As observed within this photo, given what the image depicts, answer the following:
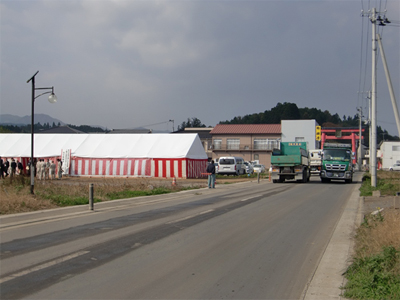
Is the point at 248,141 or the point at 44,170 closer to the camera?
the point at 44,170

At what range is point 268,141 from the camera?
7738 cm

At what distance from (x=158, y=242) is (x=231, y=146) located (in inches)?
2794

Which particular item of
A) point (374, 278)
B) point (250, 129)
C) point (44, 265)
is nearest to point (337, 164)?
point (374, 278)

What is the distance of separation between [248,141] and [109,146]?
42.5 metres

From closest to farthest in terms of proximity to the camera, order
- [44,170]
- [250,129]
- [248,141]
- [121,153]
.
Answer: [44,170] < [121,153] < [248,141] < [250,129]

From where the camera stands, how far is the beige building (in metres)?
77.1

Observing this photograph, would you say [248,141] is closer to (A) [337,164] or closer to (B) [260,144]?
(B) [260,144]

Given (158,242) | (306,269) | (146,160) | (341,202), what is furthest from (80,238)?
(146,160)

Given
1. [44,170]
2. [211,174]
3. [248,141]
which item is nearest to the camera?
[211,174]

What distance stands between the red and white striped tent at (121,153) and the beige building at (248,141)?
37.8 m

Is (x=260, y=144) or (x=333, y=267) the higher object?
(x=260, y=144)

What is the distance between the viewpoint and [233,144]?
79.3 m

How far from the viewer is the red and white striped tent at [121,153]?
123ft

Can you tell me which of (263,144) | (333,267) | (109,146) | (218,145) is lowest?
(333,267)
